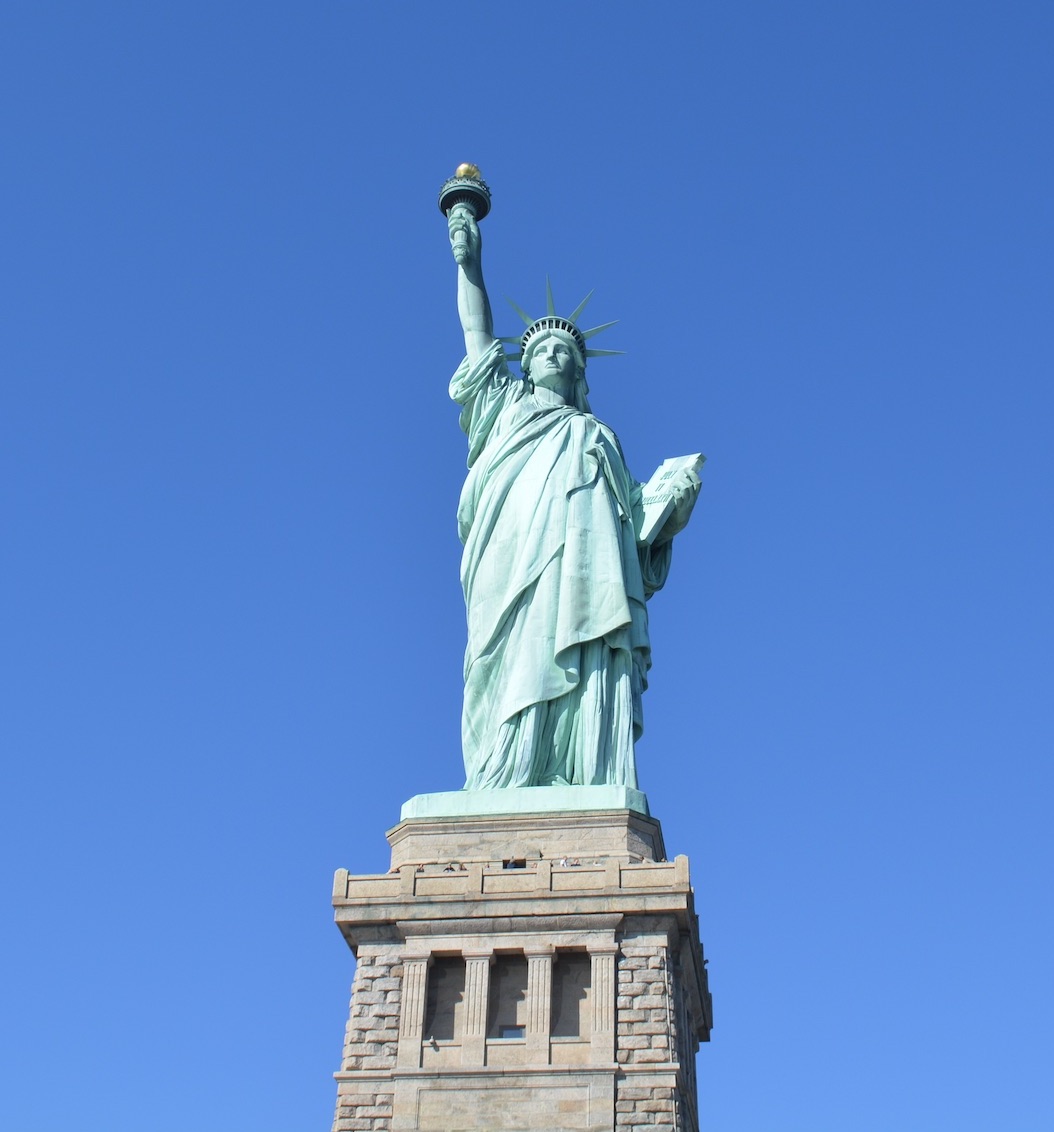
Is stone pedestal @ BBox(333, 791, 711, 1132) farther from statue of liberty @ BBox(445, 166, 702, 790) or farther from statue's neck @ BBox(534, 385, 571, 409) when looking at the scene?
statue's neck @ BBox(534, 385, 571, 409)

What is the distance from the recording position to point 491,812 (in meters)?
24.8

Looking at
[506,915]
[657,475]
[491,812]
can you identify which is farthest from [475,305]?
[506,915]

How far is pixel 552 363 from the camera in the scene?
30156 mm

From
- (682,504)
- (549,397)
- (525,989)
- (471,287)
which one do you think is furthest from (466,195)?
(525,989)

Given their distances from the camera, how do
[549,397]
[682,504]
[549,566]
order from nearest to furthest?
[549,566] < [682,504] < [549,397]

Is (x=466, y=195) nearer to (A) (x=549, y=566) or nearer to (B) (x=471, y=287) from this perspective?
(B) (x=471, y=287)

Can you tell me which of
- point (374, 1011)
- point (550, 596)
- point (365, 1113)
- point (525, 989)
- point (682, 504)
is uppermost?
point (682, 504)

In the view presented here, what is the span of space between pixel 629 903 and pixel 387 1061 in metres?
3.52

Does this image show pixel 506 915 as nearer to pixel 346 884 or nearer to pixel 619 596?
pixel 346 884

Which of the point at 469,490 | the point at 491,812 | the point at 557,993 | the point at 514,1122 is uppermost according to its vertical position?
the point at 469,490

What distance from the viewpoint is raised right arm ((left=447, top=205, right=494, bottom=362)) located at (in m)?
30.4

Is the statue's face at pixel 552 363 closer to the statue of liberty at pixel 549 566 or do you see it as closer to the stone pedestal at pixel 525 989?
the statue of liberty at pixel 549 566

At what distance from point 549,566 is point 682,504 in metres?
2.86

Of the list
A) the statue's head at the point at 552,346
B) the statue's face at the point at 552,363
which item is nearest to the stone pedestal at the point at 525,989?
the statue's face at the point at 552,363
